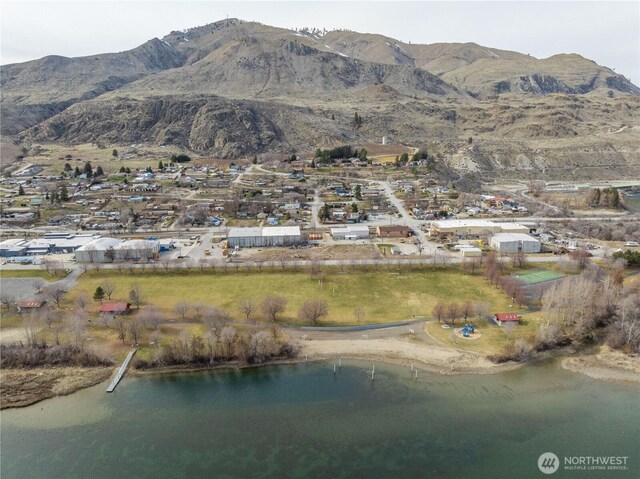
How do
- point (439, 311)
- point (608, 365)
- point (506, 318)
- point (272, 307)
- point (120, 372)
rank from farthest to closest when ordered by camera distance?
point (439, 311) → point (272, 307) → point (506, 318) → point (608, 365) → point (120, 372)

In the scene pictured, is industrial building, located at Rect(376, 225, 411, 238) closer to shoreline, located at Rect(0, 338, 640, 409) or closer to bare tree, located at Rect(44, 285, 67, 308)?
shoreline, located at Rect(0, 338, 640, 409)

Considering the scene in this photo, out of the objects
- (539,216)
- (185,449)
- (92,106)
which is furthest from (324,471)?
(92,106)

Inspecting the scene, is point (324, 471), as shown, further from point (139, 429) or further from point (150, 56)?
point (150, 56)

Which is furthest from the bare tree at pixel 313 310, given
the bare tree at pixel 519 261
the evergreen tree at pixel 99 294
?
the bare tree at pixel 519 261

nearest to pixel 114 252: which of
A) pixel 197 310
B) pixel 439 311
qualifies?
pixel 197 310

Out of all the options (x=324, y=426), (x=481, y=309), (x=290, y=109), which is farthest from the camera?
(x=290, y=109)

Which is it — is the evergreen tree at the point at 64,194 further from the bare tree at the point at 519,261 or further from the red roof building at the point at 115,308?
the bare tree at the point at 519,261

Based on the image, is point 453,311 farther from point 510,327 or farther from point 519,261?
point 519,261
